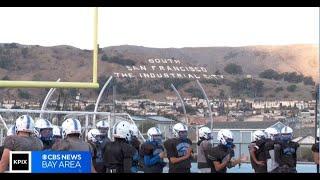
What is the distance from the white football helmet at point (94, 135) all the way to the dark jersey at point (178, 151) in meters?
1.18

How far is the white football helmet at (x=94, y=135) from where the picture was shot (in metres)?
9.98

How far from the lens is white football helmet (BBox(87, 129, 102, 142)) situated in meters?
9.98

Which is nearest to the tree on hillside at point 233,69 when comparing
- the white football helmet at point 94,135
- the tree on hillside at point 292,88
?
the tree on hillside at point 292,88

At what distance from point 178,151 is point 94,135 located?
1.40 m

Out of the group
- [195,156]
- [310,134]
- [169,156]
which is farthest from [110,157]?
[310,134]

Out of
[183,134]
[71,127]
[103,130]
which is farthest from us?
[103,130]

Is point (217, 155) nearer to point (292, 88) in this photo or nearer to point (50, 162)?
point (50, 162)

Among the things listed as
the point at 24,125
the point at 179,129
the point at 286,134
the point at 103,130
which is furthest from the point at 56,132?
the point at 286,134

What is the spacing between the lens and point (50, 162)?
7391 millimetres

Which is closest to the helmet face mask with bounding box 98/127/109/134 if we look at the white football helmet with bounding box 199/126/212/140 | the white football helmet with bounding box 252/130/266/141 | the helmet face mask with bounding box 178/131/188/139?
the helmet face mask with bounding box 178/131/188/139

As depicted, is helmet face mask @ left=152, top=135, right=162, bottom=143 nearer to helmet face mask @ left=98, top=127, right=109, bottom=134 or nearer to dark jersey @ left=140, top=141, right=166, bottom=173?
dark jersey @ left=140, top=141, right=166, bottom=173

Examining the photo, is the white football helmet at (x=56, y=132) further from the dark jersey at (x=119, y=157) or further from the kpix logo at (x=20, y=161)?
the kpix logo at (x=20, y=161)

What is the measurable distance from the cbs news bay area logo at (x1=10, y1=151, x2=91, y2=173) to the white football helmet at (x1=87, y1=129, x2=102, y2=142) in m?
2.36
